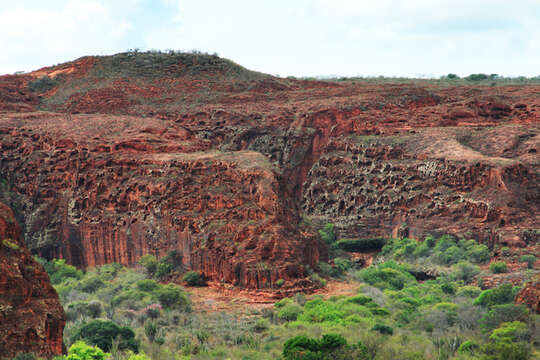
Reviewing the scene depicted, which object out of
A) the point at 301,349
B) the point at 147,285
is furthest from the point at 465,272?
the point at 301,349

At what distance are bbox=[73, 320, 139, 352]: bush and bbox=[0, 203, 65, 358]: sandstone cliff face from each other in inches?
137

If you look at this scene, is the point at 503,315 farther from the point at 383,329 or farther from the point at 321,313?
the point at 321,313

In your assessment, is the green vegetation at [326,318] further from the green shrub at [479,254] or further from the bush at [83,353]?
the bush at [83,353]

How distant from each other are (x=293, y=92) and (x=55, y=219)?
26.0 m

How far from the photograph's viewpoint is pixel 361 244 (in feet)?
122

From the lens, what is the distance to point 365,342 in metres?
19.4

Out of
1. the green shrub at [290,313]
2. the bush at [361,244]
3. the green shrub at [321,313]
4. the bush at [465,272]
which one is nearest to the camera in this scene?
the green shrub at [321,313]

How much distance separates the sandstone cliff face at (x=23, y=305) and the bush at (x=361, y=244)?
23.0 metres

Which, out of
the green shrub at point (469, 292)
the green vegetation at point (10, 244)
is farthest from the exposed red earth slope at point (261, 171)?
the green vegetation at point (10, 244)

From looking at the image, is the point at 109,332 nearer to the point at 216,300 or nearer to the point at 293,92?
the point at 216,300

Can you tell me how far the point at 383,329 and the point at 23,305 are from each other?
10.7 metres

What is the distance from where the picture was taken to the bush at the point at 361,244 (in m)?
37.2

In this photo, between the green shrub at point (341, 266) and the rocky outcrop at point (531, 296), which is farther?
the green shrub at point (341, 266)

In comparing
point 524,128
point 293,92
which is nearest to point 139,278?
point 524,128
